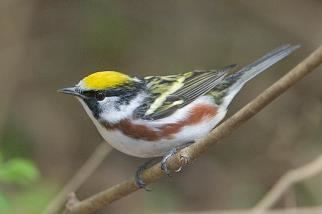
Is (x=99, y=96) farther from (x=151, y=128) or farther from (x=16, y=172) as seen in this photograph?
(x=16, y=172)

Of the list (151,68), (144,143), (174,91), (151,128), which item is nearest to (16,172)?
(144,143)

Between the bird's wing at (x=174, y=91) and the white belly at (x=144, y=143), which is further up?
the bird's wing at (x=174, y=91)

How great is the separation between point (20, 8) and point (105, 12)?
0.98 metres

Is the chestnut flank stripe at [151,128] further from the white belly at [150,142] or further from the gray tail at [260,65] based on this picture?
the gray tail at [260,65]

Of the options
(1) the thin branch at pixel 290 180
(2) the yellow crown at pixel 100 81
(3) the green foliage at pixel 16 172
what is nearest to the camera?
(3) the green foliage at pixel 16 172

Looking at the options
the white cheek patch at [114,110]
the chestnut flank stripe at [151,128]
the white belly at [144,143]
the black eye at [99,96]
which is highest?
the black eye at [99,96]

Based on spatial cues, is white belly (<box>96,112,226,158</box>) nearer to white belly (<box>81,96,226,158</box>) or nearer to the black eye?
white belly (<box>81,96,226,158</box>)

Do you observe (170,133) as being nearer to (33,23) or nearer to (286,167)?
(286,167)

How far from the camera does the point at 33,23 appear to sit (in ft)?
26.5

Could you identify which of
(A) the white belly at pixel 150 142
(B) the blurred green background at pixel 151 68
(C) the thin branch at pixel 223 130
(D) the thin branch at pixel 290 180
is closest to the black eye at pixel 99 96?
(A) the white belly at pixel 150 142

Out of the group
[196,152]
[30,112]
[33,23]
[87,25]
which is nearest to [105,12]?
[87,25]

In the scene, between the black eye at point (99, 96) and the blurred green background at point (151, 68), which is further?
the blurred green background at point (151, 68)

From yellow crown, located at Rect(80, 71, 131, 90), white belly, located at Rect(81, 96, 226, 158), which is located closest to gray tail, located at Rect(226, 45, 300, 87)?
white belly, located at Rect(81, 96, 226, 158)

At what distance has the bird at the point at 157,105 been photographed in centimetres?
425
